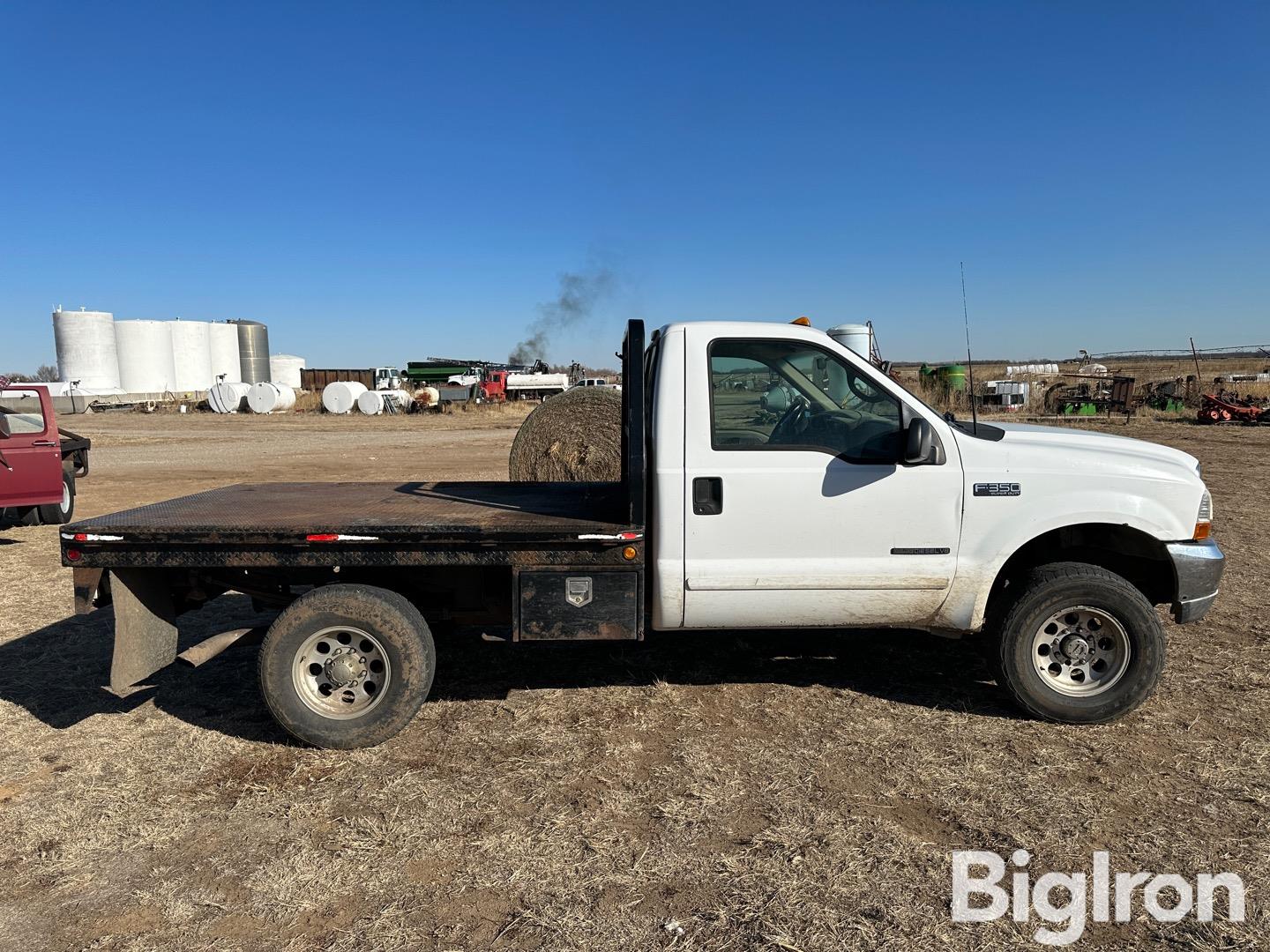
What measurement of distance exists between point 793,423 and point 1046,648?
5.72ft

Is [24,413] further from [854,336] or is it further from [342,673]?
[854,336]

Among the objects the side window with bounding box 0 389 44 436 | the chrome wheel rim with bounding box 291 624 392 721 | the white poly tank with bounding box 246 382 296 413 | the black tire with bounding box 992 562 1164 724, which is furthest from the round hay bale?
the white poly tank with bounding box 246 382 296 413

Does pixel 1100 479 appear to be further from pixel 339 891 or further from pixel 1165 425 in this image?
pixel 1165 425

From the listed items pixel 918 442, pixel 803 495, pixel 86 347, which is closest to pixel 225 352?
pixel 86 347

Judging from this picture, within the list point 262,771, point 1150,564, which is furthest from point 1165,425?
point 262,771

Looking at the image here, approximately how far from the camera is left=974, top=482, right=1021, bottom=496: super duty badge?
4.22 m

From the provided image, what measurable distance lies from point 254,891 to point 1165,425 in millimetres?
26936

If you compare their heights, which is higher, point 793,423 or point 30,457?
point 793,423

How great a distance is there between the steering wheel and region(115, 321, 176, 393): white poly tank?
61.8 metres

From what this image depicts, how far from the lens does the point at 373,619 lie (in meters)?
4.10

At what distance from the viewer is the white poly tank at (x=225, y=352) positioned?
61156 millimetres

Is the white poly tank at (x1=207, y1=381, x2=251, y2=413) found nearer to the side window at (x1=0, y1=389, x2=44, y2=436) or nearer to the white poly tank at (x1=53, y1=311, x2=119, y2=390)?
the white poly tank at (x1=53, y1=311, x2=119, y2=390)

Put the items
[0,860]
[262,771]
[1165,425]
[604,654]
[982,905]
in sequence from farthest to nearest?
[1165,425], [604,654], [262,771], [0,860], [982,905]

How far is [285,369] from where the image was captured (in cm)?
6850
